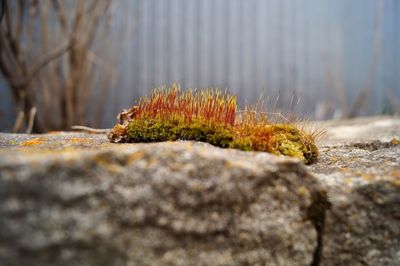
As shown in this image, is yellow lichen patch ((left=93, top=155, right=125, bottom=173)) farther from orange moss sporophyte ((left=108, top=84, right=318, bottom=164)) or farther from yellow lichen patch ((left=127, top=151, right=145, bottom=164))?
orange moss sporophyte ((left=108, top=84, right=318, bottom=164))

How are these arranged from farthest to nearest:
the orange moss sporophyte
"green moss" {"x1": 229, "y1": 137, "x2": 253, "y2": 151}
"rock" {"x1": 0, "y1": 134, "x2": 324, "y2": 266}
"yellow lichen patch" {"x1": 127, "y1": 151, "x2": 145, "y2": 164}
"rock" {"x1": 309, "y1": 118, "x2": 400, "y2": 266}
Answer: the orange moss sporophyte
"green moss" {"x1": 229, "y1": 137, "x2": 253, "y2": 151}
"rock" {"x1": 309, "y1": 118, "x2": 400, "y2": 266}
"yellow lichen patch" {"x1": 127, "y1": 151, "x2": 145, "y2": 164}
"rock" {"x1": 0, "y1": 134, "x2": 324, "y2": 266}

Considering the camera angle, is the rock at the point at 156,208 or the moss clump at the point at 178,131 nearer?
the rock at the point at 156,208

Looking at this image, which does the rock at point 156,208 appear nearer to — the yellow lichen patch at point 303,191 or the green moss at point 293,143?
the yellow lichen patch at point 303,191

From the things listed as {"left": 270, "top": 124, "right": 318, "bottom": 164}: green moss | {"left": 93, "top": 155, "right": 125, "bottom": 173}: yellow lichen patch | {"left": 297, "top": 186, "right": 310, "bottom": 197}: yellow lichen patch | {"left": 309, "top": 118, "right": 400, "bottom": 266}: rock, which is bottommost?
{"left": 309, "top": 118, "right": 400, "bottom": 266}: rock

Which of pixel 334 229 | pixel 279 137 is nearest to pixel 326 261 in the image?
pixel 334 229

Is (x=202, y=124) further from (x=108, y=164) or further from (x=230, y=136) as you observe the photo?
(x=108, y=164)

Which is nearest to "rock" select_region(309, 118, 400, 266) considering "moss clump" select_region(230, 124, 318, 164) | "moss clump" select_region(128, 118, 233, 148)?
"moss clump" select_region(230, 124, 318, 164)

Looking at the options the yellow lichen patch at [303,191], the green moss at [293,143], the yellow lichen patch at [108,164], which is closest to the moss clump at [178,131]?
the green moss at [293,143]
